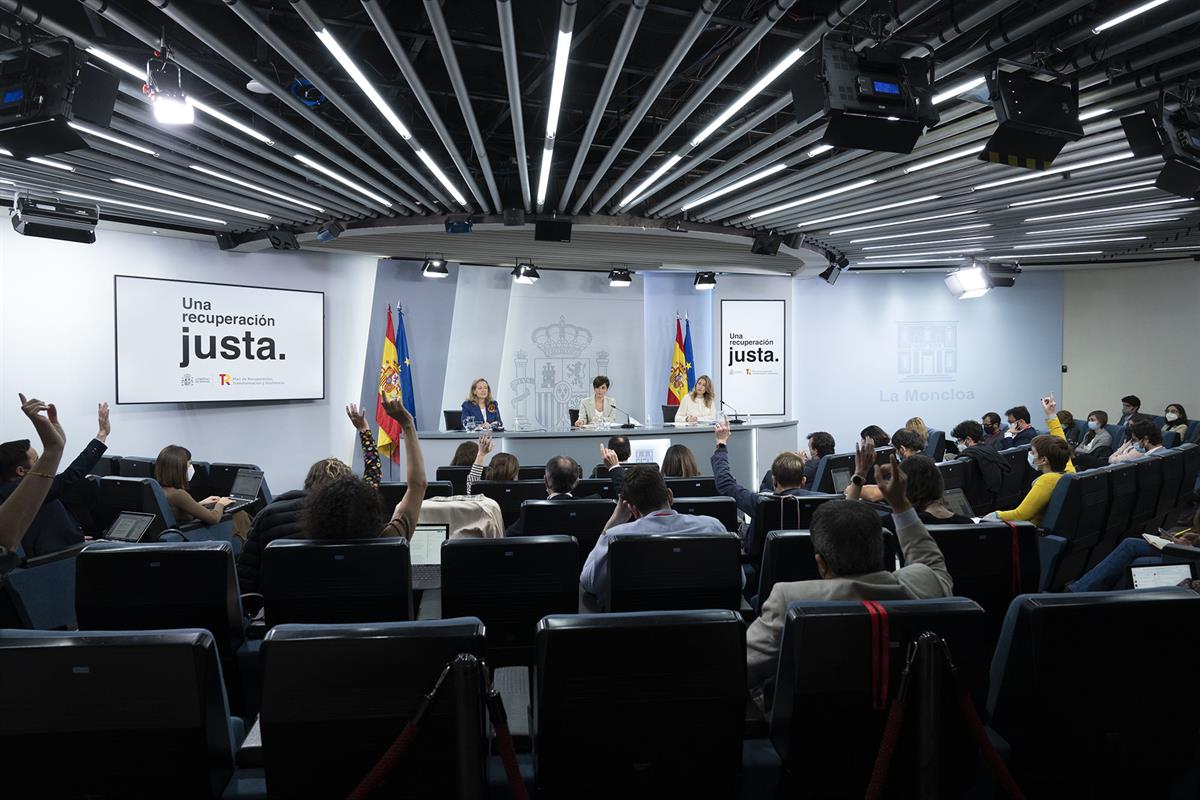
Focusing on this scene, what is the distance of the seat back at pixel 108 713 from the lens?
1.56 m

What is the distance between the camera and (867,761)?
1830 mm

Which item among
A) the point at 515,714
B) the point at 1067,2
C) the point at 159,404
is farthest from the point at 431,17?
the point at 159,404

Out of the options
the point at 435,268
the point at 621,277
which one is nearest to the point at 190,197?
the point at 435,268

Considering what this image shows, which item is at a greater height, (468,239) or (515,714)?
(468,239)

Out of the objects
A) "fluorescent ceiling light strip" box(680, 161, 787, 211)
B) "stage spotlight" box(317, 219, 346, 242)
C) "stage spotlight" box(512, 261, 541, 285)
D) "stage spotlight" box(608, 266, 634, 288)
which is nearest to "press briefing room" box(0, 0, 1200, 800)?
"fluorescent ceiling light strip" box(680, 161, 787, 211)

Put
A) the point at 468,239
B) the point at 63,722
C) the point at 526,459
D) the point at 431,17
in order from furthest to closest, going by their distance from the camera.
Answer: the point at 468,239, the point at 526,459, the point at 431,17, the point at 63,722

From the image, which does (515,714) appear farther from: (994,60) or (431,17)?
(994,60)

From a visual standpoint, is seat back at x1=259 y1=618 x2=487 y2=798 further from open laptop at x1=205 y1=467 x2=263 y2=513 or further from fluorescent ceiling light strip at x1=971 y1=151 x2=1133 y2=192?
fluorescent ceiling light strip at x1=971 y1=151 x2=1133 y2=192

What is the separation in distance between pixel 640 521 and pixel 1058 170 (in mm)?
5371

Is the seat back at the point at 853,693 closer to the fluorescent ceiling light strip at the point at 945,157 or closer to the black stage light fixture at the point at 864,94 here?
the black stage light fixture at the point at 864,94

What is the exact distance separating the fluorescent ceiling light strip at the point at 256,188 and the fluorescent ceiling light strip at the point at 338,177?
670 mm

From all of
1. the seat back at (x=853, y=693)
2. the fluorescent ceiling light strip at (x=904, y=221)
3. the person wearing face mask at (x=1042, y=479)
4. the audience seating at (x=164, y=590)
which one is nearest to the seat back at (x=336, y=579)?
the audience seating at (x=164, y=590)

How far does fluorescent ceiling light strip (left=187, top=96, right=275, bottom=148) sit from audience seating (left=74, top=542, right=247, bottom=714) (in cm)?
296

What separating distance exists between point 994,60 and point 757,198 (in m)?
3.35
